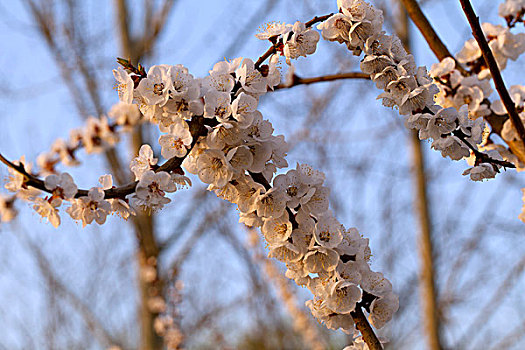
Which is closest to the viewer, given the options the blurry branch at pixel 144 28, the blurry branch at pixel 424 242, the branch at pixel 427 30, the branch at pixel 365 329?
the branch at pixel 365 329

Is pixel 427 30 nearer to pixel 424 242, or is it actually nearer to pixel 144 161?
pixel 144 161

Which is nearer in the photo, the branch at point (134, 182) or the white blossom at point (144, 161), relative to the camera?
the branch at point (134, 182)

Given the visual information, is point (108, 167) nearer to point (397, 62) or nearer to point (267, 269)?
point (267, 269)

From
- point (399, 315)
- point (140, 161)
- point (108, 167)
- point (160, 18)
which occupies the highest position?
point (160, 18)

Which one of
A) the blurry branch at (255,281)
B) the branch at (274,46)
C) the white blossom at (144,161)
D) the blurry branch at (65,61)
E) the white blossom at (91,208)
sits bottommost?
the white blossom at (91,208)

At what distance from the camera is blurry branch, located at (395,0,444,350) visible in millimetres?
4078

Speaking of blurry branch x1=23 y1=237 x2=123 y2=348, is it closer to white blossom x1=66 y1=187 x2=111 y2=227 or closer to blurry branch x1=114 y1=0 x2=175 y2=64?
blurry branch x1=114 y1=0 x2=175 y2=64

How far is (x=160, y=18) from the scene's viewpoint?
526 cm

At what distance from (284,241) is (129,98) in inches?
17.4

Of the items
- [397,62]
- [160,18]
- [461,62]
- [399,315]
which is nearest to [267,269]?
[399,315]

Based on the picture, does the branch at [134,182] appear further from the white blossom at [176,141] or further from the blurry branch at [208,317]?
the blurry branch at [208,317]

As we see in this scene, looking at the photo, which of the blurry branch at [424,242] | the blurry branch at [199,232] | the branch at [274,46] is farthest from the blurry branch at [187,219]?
the branch at [274,46]

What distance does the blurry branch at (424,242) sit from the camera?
4078 millimetres

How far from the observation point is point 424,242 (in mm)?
4441
